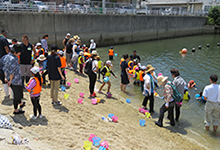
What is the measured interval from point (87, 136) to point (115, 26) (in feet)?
86.9

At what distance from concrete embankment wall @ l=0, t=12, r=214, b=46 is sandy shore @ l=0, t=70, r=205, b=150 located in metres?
13.7

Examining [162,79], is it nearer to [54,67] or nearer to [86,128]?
[86,128]

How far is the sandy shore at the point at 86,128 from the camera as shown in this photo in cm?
548

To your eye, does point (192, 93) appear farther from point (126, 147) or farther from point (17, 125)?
point (17, 125)

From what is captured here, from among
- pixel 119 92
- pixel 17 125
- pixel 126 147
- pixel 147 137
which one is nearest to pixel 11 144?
pixel 17 125

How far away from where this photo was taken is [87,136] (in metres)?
5.77

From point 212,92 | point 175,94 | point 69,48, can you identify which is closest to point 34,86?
point 175,94

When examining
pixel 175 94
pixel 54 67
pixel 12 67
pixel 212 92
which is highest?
pixel 12 67

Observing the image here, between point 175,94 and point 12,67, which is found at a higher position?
point 12,67

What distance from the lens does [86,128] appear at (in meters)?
6.24

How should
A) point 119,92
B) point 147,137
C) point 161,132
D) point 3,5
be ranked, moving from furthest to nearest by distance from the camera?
point 3,5
point 119,92
point 161,132
point 147,137

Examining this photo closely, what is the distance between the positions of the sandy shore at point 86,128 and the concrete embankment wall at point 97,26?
13.7m

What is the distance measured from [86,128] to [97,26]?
23.4 metres

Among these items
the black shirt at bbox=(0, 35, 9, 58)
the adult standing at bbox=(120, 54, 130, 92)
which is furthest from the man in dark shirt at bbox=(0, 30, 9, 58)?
the adult standing at bbox=(120, 54, 130, 92)
